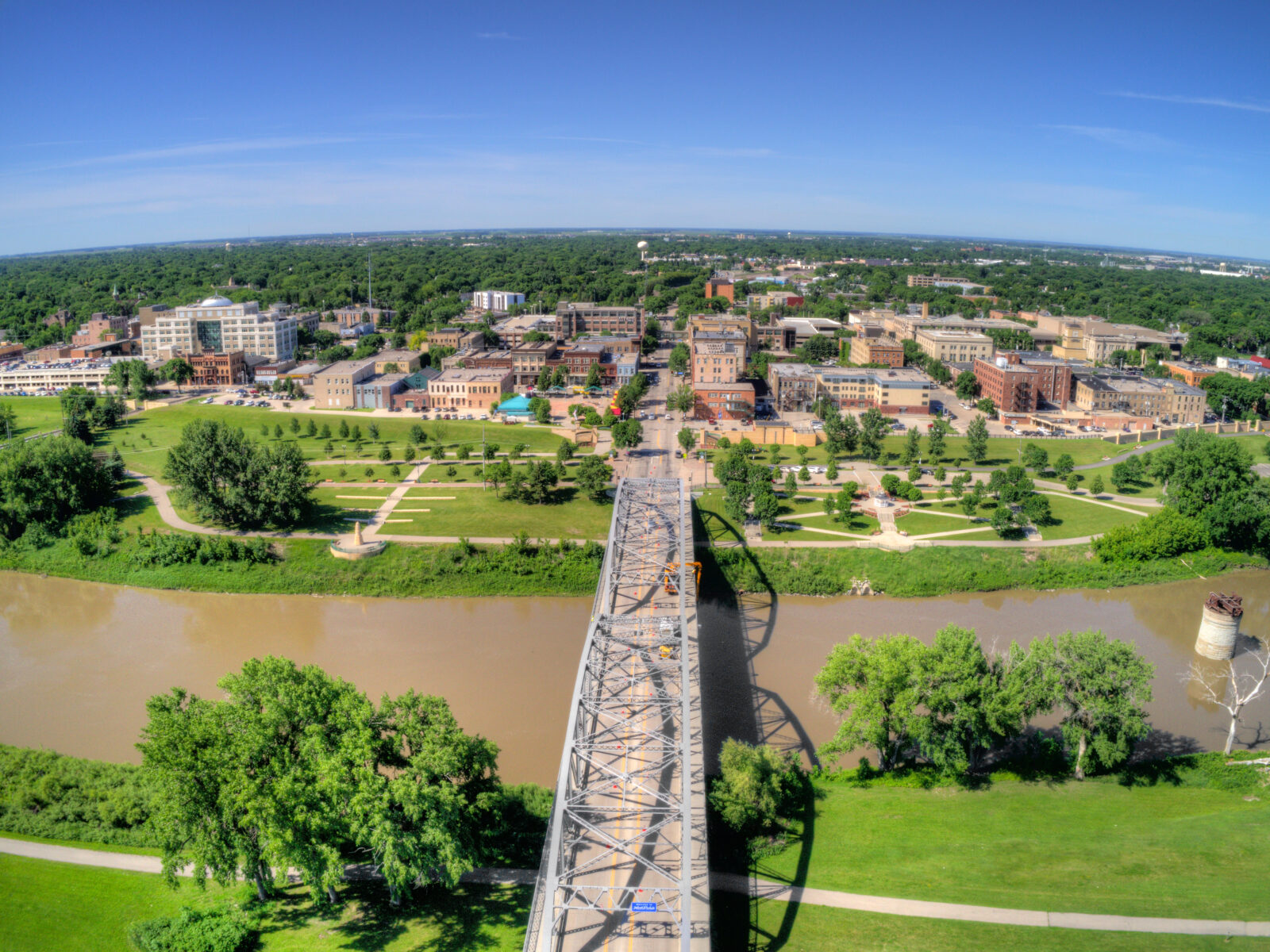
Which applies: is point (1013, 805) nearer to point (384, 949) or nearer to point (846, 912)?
point (846, 912)

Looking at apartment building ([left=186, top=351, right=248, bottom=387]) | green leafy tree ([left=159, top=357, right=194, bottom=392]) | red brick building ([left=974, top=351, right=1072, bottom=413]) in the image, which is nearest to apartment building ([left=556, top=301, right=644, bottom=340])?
apartment building ([left=186, top=351, right=248, bottom=387])

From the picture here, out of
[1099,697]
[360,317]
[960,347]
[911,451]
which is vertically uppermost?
[360,317]

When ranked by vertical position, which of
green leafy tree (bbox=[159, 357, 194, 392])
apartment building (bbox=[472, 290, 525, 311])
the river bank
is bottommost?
the river bank

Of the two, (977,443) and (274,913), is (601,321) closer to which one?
(977,443)

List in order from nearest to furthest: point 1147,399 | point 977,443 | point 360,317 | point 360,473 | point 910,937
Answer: point 910,937
point 360,473
point 977,443
point 1147,399
point 360,317

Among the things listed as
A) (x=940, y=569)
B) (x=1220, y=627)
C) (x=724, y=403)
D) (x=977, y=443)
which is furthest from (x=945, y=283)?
(x=1220, y=627)

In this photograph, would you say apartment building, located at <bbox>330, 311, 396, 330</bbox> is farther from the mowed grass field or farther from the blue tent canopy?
the blue tent canopy

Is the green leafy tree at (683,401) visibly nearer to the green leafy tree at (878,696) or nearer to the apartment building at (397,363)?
the apartment building at (397,363)

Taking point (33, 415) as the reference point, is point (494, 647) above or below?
below
